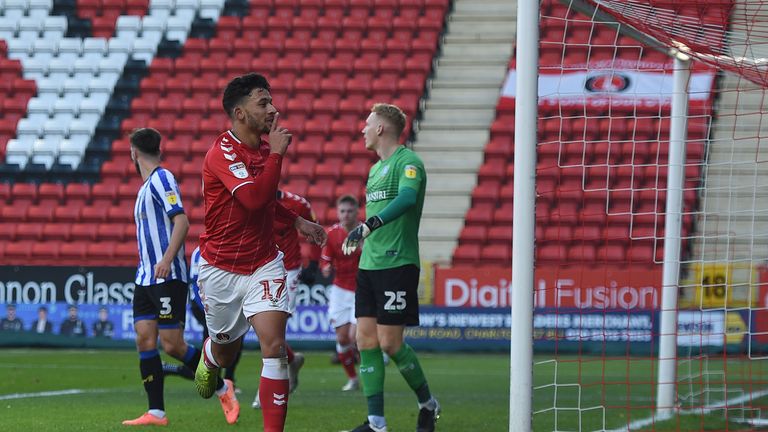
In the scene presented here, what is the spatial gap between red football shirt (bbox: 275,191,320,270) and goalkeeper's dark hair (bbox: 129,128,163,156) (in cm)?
123

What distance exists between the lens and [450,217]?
1992cm

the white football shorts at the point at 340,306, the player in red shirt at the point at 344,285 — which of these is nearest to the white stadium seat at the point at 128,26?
the player in red shirt at the point at 344,285

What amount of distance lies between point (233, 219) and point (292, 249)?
14.3ft

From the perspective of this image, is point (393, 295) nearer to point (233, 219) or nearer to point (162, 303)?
point (233, 219)

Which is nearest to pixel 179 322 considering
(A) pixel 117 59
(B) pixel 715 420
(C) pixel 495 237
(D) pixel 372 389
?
(D) pixel 372 389

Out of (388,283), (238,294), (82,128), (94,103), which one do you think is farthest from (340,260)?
(94,103)

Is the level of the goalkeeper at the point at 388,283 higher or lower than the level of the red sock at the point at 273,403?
higher

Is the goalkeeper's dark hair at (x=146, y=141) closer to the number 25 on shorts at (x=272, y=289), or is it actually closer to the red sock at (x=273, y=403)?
the number 25 on shorts at (x=272, y=289)

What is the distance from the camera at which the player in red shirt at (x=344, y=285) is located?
11.7 m

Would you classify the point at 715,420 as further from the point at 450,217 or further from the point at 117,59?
the point at 117,59

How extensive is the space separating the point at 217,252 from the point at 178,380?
6.88 meters

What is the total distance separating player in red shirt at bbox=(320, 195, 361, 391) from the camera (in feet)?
38.3

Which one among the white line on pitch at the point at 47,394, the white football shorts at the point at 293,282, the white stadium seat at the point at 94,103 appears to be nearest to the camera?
the white line on pitch at the point at 47,394

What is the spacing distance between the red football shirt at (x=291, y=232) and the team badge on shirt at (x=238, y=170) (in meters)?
3.17
